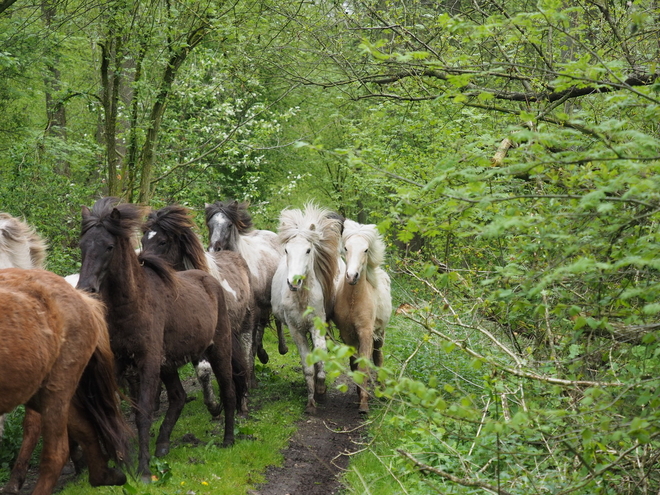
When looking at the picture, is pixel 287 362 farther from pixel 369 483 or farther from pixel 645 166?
pixel 645 166

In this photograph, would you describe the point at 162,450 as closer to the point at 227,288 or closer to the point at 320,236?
the point at 227,288

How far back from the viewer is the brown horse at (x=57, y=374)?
486 cm

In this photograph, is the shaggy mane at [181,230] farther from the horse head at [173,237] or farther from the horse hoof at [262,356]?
A: the horse hoof at [262,356]

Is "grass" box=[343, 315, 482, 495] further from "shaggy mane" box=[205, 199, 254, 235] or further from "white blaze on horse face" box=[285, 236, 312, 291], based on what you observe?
"shaggy mane" box=[205, 199, 254, 235]

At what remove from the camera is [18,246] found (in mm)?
7891

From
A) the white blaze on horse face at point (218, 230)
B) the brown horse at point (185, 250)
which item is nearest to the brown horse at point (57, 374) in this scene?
the brown horse at point (185, 250)

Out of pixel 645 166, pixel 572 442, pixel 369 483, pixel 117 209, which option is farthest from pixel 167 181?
pixel 645 166

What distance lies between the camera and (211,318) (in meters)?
7.98

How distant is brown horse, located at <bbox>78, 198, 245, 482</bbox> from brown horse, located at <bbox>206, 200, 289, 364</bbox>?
2707mm

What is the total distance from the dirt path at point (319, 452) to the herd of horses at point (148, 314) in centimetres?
33

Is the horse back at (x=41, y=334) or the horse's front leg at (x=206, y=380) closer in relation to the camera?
the horse back at (x=41, y=334)

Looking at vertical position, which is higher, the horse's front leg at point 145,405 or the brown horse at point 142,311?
the brown horse at point 142,311

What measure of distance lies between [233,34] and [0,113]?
5.65m

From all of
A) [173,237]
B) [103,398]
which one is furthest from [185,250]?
[103,398]
